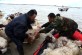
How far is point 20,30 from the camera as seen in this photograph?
20.4ft

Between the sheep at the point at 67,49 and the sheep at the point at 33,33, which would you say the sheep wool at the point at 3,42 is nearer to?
the sheep at the point at 33,33

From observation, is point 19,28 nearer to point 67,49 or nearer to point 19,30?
point 19,30

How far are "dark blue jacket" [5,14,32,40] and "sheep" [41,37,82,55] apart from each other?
69 cm

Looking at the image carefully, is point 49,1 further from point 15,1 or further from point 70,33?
point 70,33

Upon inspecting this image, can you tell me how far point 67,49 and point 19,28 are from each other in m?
1.24

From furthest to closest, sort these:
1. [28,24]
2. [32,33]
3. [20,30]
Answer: [32,33] → [28,24] → [20,30]

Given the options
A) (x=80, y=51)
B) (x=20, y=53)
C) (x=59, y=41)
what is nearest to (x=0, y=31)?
(x=20, y=53)

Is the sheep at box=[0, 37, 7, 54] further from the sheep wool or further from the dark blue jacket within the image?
the dark blue jacket

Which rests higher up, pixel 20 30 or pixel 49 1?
pixel 20 30

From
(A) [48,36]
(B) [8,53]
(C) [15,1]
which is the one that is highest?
(A) [48,36]

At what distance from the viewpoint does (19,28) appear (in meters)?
6.22

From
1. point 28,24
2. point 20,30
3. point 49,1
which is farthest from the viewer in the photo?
point 49,1

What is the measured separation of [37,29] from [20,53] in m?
1.27

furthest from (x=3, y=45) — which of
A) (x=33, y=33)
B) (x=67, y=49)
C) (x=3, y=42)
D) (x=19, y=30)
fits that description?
(x=67, y=49)
